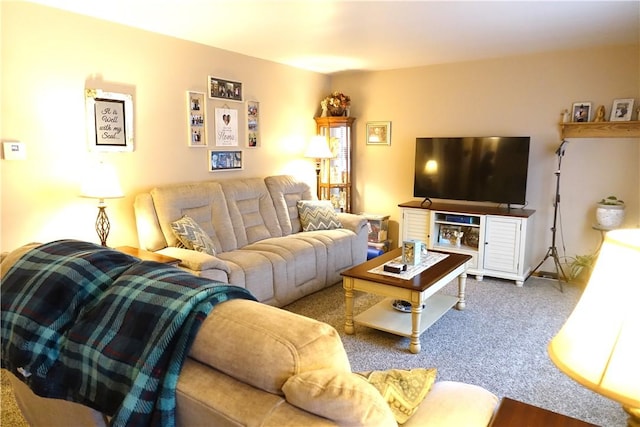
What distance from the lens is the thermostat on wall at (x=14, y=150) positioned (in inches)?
113

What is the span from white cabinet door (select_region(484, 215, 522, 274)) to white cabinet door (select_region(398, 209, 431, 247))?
65 centimetres

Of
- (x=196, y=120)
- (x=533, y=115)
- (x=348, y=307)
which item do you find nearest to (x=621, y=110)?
(x=533, y=115)

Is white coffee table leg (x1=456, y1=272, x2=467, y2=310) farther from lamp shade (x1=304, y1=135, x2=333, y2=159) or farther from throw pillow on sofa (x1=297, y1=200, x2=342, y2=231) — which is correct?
lamp shade (x1=304, y1=135, x2=333, y2=159)

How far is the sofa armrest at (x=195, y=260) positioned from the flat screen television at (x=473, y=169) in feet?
9.10

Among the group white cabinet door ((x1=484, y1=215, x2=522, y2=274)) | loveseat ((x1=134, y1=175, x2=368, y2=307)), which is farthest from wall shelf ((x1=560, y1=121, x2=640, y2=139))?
loveseat ((x1=134, y1=175, x2=368, y2=307))

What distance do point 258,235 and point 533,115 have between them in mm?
3092

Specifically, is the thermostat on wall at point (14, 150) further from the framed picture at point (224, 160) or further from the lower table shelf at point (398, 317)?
the lower table shelf at point (398, 317)

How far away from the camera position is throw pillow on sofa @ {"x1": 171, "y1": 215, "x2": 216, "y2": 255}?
3469 mm

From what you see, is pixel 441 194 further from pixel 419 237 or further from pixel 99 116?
pixel 99 116

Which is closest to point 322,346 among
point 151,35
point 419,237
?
point 151,35

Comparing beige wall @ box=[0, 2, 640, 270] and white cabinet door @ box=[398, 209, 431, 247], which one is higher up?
beige wall @ box=[0, 2, 640, 270]

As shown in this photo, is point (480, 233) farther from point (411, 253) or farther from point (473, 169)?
point (411, 253)

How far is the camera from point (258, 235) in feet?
14.1

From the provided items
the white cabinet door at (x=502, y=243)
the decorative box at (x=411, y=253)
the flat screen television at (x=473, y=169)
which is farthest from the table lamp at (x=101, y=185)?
the white cabinet door at (x=502, y=243)
